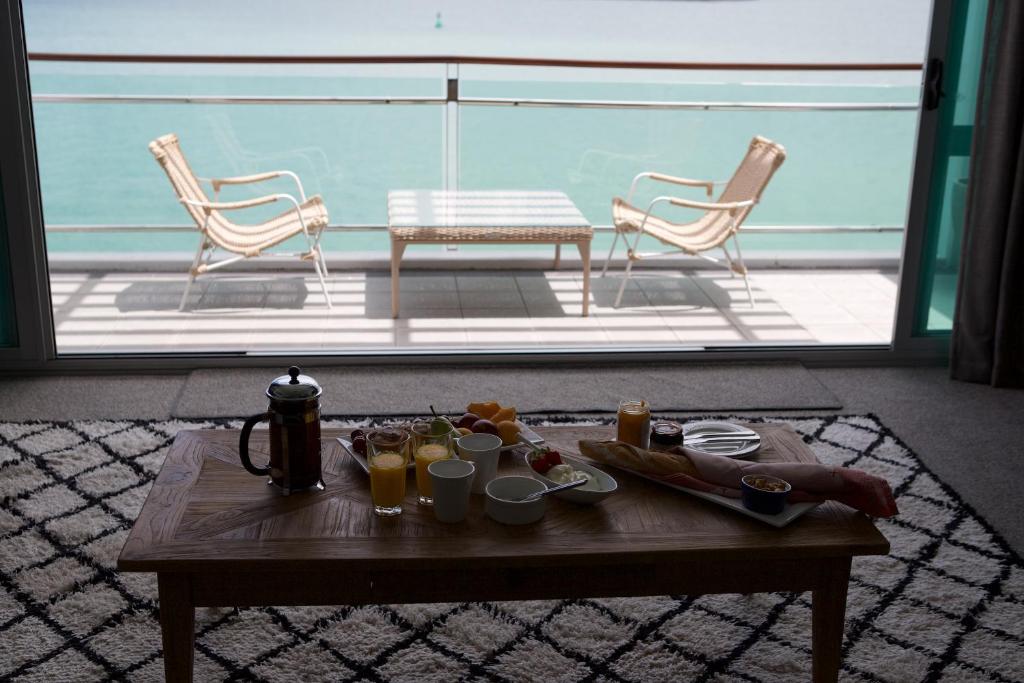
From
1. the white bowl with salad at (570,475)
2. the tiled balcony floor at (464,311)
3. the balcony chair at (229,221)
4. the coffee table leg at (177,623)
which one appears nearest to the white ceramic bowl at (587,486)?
the white bowl with salad at (570,475)

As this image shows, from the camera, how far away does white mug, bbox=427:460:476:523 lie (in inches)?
73.6

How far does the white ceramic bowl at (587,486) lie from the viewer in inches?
77.3

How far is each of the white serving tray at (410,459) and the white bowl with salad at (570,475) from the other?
107 millimetres

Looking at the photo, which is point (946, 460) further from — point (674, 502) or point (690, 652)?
point (674, 502)

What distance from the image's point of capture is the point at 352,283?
5246 mm

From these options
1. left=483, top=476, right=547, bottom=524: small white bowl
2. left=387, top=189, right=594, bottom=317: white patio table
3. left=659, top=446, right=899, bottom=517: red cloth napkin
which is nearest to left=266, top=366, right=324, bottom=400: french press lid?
left=483, top=476, right=547, bottom=524: small white bowl

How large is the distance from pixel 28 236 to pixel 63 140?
1793mm

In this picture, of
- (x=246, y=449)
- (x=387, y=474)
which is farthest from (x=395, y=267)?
(x=387, y=474)

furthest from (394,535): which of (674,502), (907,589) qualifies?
(907,589)

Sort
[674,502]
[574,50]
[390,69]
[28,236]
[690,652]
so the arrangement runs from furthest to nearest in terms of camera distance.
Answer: [574,50] < [390,69] < [28,236] < [690,652] < [674,502]

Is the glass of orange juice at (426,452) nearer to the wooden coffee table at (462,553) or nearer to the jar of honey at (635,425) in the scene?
the wooden coffee table at (462,553)

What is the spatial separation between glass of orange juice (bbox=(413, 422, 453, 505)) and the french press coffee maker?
0.20m

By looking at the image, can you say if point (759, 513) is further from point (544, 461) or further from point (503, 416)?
point (503, 416)

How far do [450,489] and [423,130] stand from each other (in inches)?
151
